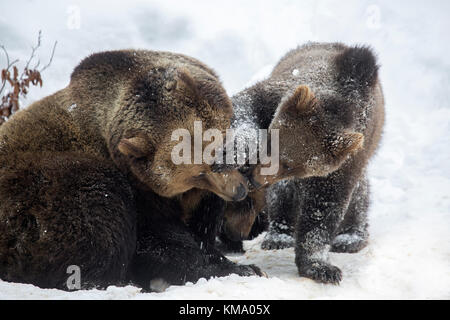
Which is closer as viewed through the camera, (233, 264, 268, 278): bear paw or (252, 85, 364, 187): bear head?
(233, 264, 268, 278): bear paw

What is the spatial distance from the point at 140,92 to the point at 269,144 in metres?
1.38

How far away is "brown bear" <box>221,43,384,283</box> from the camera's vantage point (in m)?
A: 4.70

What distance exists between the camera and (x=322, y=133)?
4691 mm

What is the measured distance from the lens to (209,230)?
505 cm

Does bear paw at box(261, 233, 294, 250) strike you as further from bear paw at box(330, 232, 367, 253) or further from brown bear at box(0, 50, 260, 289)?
brown bear at box(0, 50, 260, 289)

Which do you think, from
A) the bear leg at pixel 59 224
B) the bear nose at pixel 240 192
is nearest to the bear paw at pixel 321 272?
the bear nose at pixel 240 192

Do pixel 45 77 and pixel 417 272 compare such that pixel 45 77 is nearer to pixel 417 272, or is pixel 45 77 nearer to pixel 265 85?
pixel 265 85

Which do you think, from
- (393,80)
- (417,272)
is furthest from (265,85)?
(393,80)

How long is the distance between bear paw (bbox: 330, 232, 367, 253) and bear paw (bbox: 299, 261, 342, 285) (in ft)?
3.75

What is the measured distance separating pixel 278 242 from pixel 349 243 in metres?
0.89

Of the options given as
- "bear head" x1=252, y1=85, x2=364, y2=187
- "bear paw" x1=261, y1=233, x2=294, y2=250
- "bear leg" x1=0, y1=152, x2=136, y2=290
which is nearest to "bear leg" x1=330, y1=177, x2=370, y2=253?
"bear paw" x1=261, y1=233, x2=294, y2=250

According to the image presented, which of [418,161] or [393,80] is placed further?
[393,80]

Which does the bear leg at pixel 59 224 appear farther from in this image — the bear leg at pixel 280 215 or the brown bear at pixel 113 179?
the bear leg at pixel 280 215
